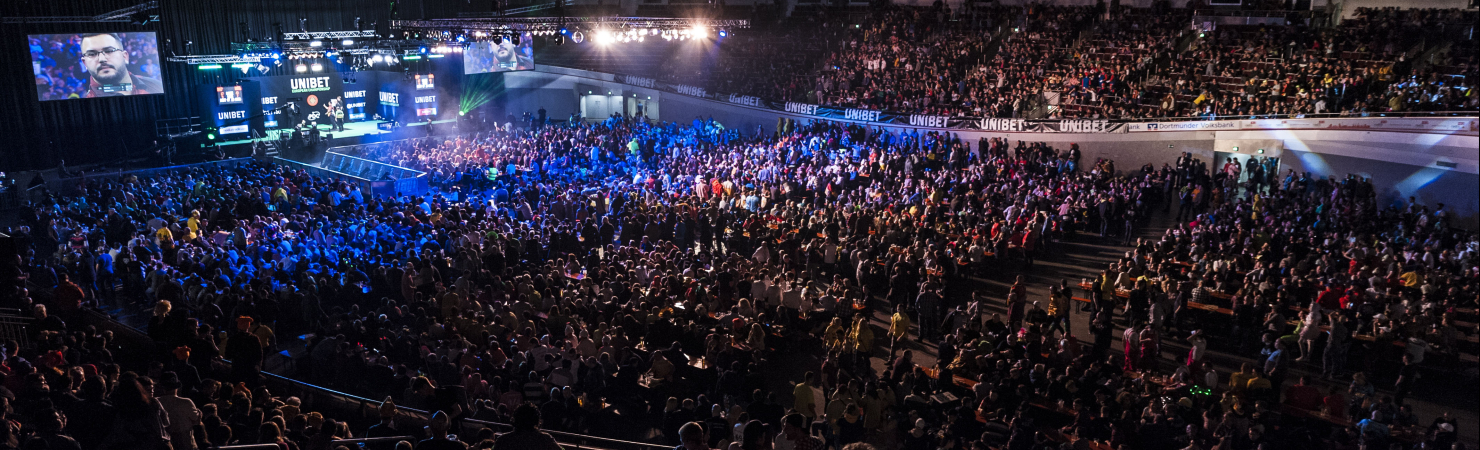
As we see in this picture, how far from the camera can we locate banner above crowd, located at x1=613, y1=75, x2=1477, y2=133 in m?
17.5

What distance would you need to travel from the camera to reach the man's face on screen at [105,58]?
26.6m

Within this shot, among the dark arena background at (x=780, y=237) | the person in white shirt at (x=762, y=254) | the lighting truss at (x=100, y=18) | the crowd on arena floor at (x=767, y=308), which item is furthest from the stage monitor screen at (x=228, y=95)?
the person in white shirt at (x=762, y=254)

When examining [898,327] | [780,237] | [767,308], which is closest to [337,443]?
[767,308]

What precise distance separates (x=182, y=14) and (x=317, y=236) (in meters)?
19.7

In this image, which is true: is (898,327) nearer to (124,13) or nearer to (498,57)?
(124,13)

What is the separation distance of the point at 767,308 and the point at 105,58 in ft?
83.7

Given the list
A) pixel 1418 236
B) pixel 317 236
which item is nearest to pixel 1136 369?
pixel 1418 236

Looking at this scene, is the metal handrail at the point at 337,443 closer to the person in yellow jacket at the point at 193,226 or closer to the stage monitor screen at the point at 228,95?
the person in yellow jacket at the point at 193,226

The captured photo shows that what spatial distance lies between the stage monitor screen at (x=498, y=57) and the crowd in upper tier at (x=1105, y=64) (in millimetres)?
7568

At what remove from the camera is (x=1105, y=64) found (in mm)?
25094

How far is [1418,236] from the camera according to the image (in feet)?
49.8

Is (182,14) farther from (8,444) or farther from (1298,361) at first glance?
(1298,361)

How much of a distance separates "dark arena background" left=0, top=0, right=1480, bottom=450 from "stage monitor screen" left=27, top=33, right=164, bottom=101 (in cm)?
10

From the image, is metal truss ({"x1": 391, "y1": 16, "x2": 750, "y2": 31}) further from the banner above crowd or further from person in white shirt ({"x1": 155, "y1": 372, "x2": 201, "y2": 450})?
person in white shirt ({"x1": 155, "y1": 372, "x2": 201, "y2": 450})
